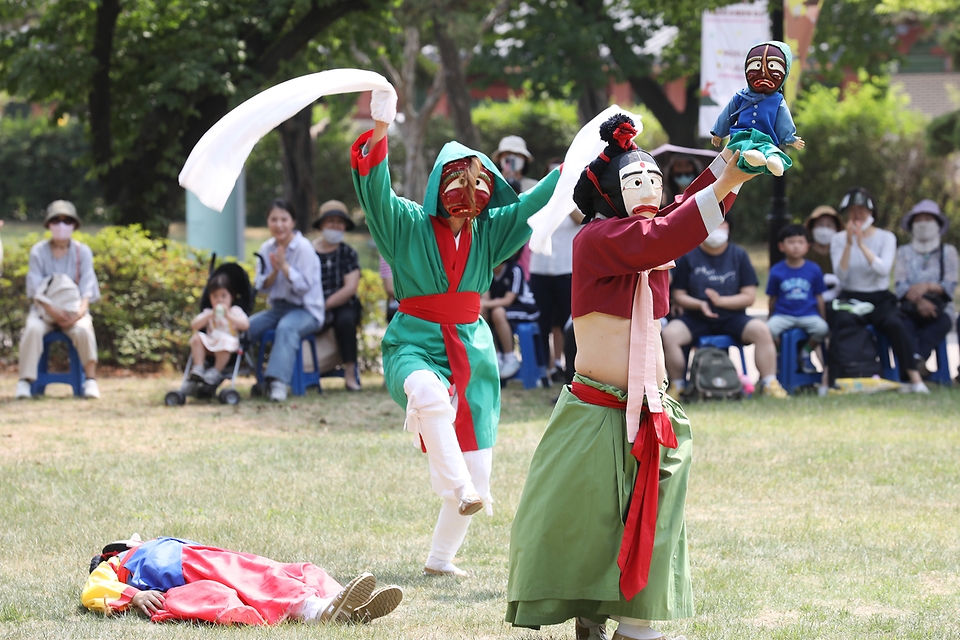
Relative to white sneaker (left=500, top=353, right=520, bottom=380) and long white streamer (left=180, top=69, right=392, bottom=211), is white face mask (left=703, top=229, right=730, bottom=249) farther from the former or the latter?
long white streamer (left=180, top=69, right=392, bottom=211)

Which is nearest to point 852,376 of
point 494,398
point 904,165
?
point 494,398

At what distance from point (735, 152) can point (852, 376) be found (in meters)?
7.44

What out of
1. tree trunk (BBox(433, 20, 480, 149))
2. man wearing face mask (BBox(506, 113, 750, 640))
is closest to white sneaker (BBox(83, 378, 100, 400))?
man wearing face mask (BBox(506, 113, 750, 640))

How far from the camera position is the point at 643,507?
13.1 feet

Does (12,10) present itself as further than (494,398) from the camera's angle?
Yes

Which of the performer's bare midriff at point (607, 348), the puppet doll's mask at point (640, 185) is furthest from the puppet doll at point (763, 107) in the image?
the performer's bare midriff at point (607, 348)

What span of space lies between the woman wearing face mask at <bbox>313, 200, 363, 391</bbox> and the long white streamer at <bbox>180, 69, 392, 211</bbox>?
6245 millimetres

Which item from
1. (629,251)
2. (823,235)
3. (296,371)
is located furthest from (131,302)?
(629,251)

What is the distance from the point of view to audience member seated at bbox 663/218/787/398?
10.2 metres

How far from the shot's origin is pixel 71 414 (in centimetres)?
961

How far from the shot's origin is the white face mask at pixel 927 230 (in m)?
11.1

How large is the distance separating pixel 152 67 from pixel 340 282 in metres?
4.73

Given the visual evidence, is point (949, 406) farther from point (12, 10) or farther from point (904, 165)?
point (904, 165)

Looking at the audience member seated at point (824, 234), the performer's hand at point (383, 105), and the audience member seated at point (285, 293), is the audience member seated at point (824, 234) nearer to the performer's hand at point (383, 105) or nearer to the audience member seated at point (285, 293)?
the audience member seated at point (285, 293)
